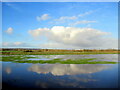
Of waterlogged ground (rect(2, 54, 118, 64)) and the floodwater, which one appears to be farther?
waterlogged ground (rect(2, 54, 118, 64))

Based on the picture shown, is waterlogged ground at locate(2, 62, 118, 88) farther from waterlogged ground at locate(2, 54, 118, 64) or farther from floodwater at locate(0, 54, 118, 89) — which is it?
waterlogged ground at locate(2, 54, 118, 64)

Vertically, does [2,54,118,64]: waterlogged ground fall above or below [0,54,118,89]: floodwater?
below

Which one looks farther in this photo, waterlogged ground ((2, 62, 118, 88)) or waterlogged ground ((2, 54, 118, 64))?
waterlogged ground ((2, 54, 118, 64))

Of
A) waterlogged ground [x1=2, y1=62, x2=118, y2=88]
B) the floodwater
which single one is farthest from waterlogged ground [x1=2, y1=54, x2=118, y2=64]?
waterlogged ground [x1=2, y1=62, x2=118, y2=88]

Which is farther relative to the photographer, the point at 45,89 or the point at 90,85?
the point at 90,85

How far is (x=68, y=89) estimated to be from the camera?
762cm

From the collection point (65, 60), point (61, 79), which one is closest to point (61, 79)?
point (61, 79)

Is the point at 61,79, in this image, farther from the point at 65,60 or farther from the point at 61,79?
the point at 65,60

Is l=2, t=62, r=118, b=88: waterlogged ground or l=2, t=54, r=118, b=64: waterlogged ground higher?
l=2, t=62, r=118, b=88: waterlogged ground

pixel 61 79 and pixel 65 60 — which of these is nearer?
pixel 61 79

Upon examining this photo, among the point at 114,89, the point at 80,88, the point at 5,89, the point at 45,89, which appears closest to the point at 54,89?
the point at 45,89

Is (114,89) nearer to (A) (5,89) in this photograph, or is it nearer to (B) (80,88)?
(B) (80,88)

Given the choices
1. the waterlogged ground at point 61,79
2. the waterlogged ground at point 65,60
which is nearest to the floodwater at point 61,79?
the waterlogged ground at point 61,79

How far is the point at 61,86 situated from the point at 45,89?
115cm
